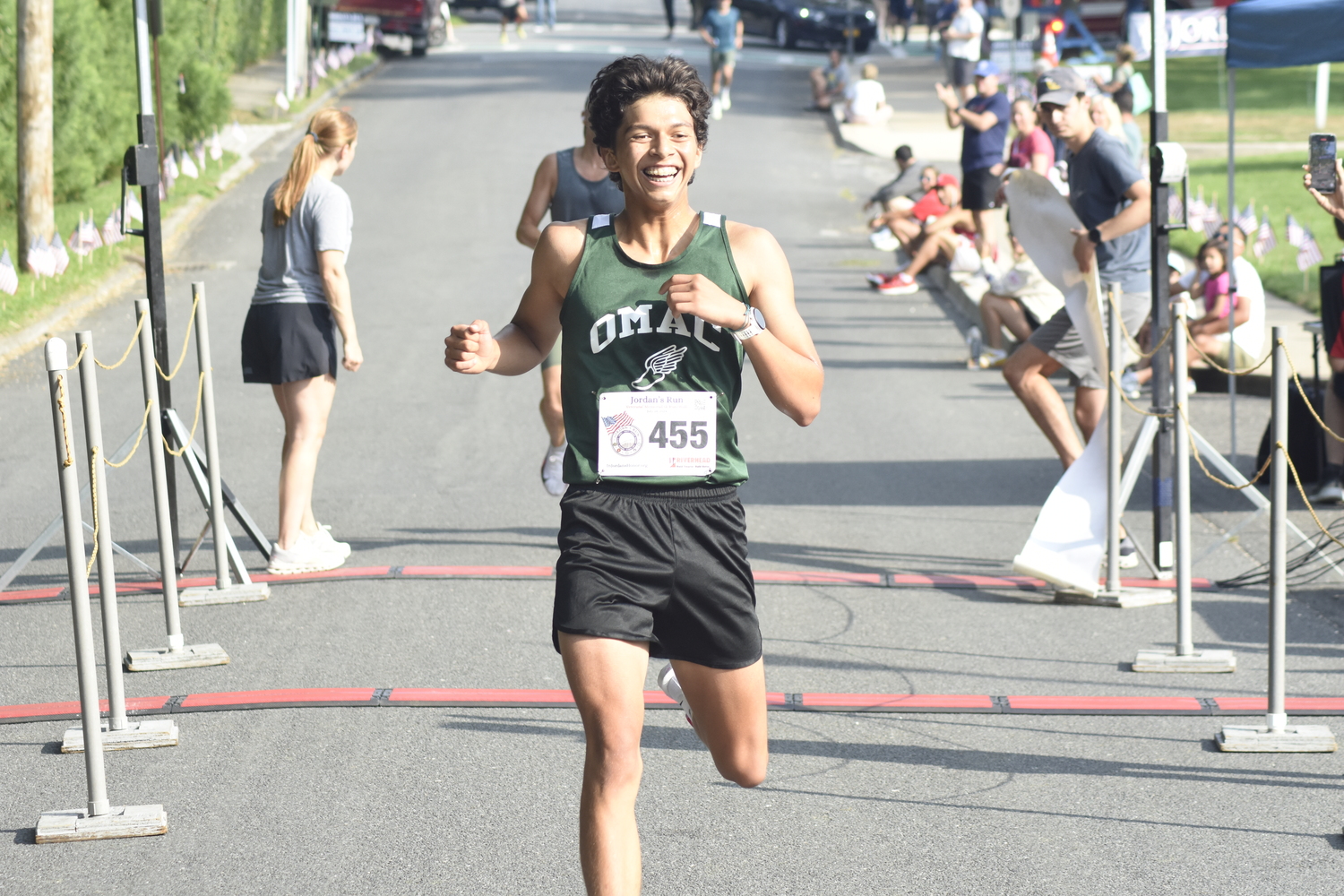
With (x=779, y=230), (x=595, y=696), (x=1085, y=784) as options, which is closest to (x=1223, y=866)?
(x=1085, y=784)

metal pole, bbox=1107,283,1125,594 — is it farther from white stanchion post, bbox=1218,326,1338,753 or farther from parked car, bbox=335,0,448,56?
parked car, bbox=335,0,448,56

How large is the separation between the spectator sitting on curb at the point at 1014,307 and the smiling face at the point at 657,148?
8.15m

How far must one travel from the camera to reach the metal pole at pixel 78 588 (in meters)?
4.54

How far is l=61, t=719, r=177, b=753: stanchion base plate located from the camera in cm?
523

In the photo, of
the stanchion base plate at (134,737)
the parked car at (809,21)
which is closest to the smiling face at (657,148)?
the stanchion base plate at (134,737)

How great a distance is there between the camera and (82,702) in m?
4.51

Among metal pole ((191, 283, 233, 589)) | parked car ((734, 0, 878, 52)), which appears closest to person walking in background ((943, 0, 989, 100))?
parked car ((734, 0, 878, 52))

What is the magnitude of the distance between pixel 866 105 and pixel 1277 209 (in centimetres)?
967

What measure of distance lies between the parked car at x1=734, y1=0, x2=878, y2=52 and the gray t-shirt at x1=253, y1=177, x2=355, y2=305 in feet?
103

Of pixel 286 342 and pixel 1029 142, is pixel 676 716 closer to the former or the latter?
pixel 286 342

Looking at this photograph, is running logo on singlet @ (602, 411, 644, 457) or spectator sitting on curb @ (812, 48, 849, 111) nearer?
Result: running logo on singlet @ (602, 411, 644, 457)

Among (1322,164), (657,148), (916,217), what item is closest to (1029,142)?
(916,217)

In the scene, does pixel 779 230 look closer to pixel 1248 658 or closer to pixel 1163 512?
pixel 1163 512

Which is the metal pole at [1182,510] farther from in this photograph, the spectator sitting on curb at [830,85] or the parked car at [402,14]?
the parked car at [402,14]
